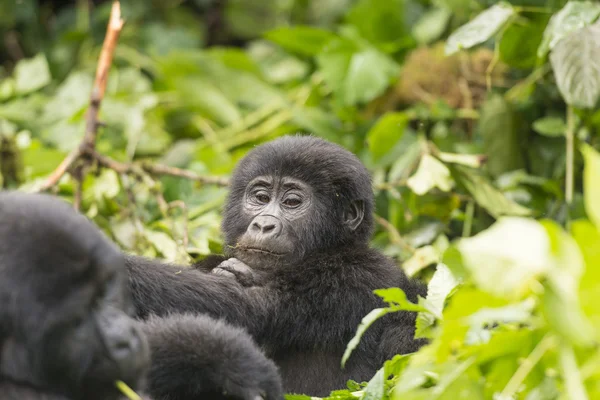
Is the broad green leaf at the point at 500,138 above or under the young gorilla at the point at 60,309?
under

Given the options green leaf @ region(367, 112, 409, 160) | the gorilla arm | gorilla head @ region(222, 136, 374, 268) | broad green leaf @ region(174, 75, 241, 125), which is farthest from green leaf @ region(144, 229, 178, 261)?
broad green leaf @ region(174, 75, 241, 125)

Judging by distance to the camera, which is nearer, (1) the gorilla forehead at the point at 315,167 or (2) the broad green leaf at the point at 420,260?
(1) the gorilla forehead at the point at 315,167

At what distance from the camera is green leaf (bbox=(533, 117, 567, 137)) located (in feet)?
17.9

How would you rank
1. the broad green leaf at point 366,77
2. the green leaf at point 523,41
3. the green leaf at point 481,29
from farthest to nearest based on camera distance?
the broad green leaf at point 366,77 → the green leaf at point 523,41 → the green leaf at point 481,29

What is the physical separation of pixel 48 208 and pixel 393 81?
4889 millimetres

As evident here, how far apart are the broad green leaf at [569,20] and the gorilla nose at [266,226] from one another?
177 cm

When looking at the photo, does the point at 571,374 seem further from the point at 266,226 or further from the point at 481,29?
the point at 481,29

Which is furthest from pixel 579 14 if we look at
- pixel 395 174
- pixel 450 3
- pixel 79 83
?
pixel 79 83

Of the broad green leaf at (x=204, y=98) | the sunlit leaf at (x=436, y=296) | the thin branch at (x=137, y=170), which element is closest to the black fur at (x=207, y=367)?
the sunlit leaf at (x=436, y=296)

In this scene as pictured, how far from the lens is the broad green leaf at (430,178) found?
504 cm

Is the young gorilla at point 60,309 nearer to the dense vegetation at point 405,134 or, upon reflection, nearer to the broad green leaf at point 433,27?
the dense vegetation at point 405,134

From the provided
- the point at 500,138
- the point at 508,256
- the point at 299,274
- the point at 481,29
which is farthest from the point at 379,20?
the point at 508,256

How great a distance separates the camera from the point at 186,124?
300 inches

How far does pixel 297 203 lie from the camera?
4.20 metres
